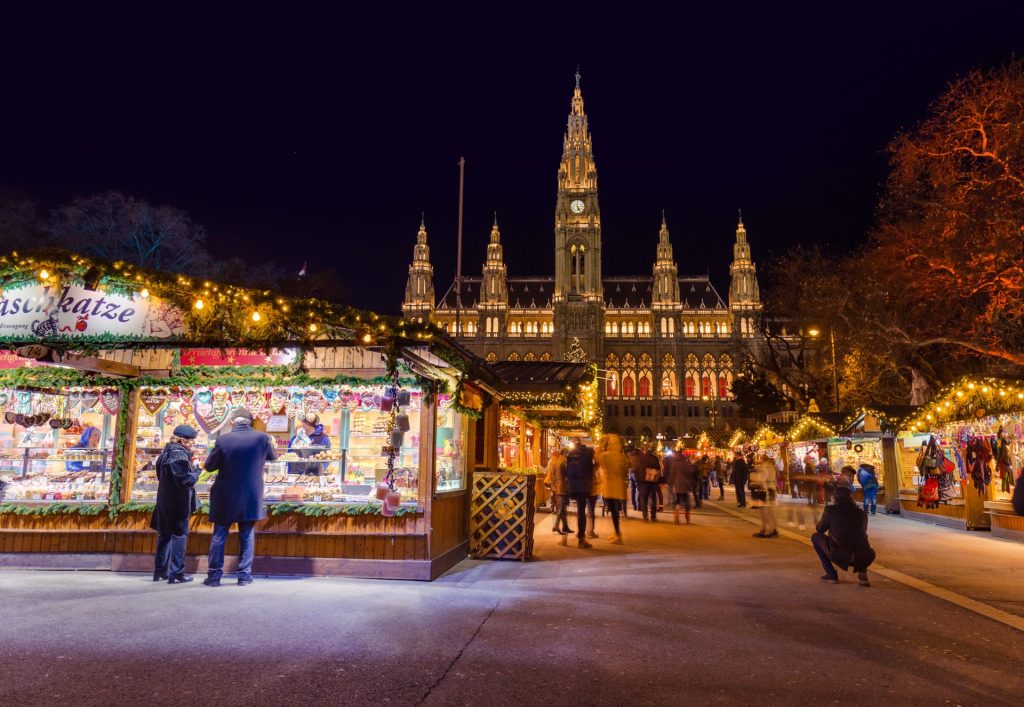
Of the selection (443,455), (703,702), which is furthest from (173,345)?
(703,702)

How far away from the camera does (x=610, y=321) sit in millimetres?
91625

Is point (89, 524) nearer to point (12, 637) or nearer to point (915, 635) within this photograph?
point (12, 637)

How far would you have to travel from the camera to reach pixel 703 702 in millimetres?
3613

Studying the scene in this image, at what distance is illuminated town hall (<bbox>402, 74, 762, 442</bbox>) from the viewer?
281 feet

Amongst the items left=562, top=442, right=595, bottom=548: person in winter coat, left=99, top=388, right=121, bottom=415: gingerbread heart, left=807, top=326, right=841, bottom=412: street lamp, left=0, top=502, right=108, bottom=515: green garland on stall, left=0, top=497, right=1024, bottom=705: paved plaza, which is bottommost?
left=0, top=497, right=1024, bottom=705: paved plaza

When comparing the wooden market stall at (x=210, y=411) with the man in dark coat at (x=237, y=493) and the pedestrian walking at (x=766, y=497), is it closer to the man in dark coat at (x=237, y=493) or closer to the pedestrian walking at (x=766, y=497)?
the man in dark coat at (x=237, y=493)

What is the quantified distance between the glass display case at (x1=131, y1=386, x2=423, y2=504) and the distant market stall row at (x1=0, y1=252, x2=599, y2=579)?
2 centimetres

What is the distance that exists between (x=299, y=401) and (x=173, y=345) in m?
1.63

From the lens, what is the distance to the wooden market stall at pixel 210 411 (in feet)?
24.6

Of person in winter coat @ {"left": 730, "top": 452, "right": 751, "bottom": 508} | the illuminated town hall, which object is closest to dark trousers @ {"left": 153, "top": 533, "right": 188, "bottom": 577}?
person in winter coat @ {"left": 730, "top": 452, "right": 751, "bottom": 508}

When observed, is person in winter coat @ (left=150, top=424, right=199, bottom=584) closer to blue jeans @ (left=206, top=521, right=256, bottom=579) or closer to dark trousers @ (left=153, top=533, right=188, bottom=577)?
dark trousers @ (left=153, top=533, right=188, bottom=577)

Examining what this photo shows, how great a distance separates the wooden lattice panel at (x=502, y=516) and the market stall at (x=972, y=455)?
8.79 meters

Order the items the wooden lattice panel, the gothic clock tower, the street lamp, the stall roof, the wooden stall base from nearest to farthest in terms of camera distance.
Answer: the wooden lattice panel < the wooden stall base < the stall roof < the street lamp < the gothic clock tower

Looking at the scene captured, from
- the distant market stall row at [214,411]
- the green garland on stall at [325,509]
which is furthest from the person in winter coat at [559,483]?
the green garland on stall at [325,509]
